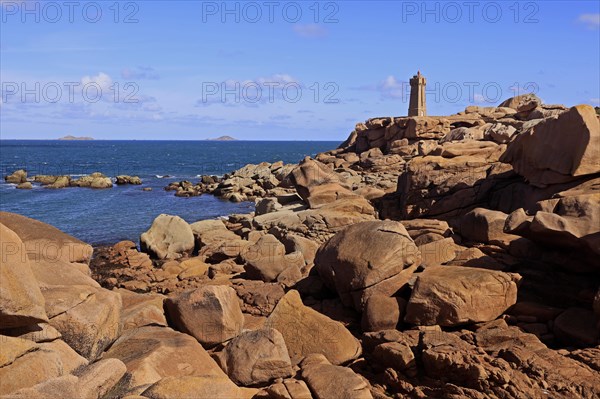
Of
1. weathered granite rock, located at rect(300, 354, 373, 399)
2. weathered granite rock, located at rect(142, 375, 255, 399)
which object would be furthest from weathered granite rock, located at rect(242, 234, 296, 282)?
weathered granite rock, located at rect(142, 375, 255, 399)

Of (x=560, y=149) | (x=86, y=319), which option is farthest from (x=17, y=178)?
(x=560, y=149)

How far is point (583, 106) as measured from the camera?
49.8 ft

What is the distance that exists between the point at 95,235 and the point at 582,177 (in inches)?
1044

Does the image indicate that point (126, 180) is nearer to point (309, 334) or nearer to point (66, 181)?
point (66, 181)

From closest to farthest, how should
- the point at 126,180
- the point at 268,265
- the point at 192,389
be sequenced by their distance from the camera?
the point at 192,389 → the point at 268,265 → the point at 126,180

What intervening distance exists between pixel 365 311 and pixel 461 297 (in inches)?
89.6

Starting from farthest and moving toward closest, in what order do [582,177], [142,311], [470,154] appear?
1. [470,154]
2. [582,177]
3. [142,311]

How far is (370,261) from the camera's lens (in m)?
12.5

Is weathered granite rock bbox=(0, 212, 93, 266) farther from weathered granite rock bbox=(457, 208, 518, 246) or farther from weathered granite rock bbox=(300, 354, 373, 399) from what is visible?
weathered granite rock bbox=(457, 208, 518, 246)

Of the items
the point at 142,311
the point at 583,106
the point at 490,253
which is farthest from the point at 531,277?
the point at 142,311

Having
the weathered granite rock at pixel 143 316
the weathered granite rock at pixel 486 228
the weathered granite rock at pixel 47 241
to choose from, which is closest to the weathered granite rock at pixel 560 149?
→ the weathered granite rock at pixel 486 228

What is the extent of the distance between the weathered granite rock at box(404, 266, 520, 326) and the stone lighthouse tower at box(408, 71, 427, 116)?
53.5 metres

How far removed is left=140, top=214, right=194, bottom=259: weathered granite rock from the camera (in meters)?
25.3

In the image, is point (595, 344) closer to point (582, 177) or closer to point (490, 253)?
point (490, 253)
